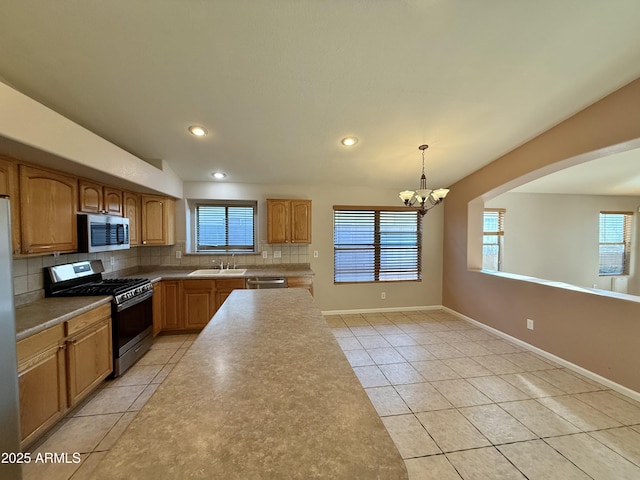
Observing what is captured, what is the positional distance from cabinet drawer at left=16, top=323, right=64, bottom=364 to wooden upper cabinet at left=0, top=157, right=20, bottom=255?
65 cm

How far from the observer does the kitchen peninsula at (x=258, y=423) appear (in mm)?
602

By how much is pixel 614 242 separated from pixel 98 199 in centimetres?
932

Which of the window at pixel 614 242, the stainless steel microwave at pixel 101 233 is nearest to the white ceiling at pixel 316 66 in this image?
A: the stainless steel microwave at pixel 101 233

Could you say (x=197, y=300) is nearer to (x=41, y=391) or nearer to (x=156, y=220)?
(x=156, y=220)

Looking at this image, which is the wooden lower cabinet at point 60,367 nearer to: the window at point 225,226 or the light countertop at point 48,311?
the light countertop at point 48,311

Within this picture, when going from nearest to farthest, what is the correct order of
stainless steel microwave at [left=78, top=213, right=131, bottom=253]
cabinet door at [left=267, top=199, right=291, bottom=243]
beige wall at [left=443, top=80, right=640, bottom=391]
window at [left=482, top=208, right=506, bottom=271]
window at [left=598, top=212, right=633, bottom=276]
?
beige wall at [left=443, top=80, right=640, bottom=391], stainless steel microwave at [left=78, top=213, right=131, bottom=253], cabinet door at [left=267, top=199, right=291, bottom=243], window at [left=482, top=208, right=506, bottom=271], window at [left=598, top=212, right=633, bottom=276]

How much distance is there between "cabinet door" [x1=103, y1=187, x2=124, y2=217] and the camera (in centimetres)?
286

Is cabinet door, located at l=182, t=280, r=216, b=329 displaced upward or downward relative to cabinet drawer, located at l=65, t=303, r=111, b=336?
downward

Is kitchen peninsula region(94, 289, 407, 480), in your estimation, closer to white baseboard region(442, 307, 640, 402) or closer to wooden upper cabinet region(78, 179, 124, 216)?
wooden upper cabinet region(78, 179, 124, 216)

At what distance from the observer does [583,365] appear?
2.68m

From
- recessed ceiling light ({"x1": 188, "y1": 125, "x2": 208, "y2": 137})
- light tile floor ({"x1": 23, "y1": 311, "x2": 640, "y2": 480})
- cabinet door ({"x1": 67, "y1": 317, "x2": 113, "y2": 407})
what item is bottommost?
light tile floor ({"x1": 23, "y1": 311, "x2": 640, "y2": 480})

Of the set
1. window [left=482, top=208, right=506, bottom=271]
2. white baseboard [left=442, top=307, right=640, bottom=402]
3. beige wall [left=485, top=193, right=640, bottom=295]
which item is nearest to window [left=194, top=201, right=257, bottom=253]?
white baseboard [left=442, top=307, right=640, bottom=402]

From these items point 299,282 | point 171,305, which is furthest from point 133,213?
point 299,282

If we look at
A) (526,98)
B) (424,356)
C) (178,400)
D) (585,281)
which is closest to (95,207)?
(178,400)
